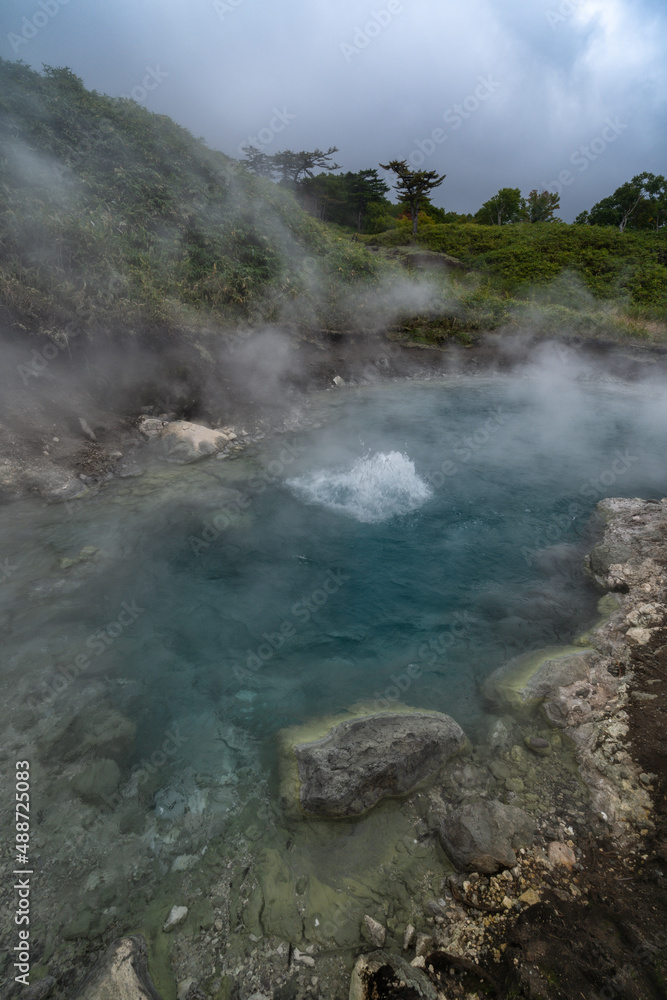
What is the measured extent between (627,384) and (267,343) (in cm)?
1424

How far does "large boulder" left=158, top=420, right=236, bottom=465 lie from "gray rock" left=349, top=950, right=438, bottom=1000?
28.0 feet

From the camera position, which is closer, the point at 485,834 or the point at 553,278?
the point at 485,834

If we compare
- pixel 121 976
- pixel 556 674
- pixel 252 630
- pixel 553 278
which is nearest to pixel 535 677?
pixel 556 674

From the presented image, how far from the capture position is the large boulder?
963cm

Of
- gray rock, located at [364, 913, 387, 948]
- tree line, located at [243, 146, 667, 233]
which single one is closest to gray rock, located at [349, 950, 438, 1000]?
gray rock, located at [364, 913, 387, 948]

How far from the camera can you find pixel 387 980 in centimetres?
270

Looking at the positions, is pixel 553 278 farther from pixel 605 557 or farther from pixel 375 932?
pixel 375 932

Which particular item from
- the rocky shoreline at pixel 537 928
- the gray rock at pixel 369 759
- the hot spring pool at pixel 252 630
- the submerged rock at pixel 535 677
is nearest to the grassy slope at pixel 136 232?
the hot spring pool at pixel 252 630

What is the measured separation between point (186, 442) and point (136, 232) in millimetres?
8447

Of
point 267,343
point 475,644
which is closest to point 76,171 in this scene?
point 267,343

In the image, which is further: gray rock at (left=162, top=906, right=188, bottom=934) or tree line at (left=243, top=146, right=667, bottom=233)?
tree line at (left=243, top=146, right=667, bottom=233)

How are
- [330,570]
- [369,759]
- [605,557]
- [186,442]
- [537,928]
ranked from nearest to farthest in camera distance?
1. [537,928]
2. [369,759]
3. [605,557]
4. [330,570]
5. [186,442]

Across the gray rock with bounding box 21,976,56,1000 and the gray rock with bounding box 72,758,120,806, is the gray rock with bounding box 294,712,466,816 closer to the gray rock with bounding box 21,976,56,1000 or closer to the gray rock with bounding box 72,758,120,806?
the gray rock with bounding box 72,758,120,806

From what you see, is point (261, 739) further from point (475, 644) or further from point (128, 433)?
point (128, 433)
